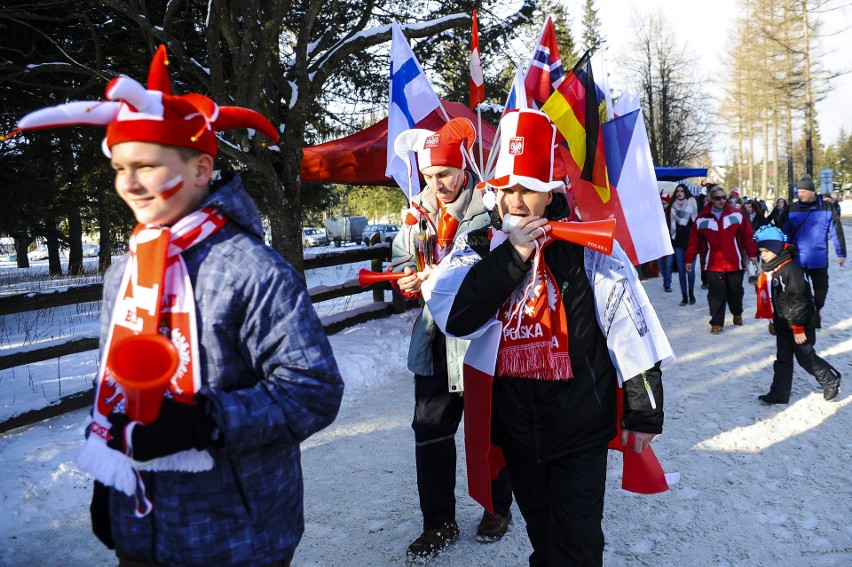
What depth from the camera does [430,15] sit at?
34.6 ft

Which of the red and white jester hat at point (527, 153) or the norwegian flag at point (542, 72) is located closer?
the red and white jester hat at point (527, 153)

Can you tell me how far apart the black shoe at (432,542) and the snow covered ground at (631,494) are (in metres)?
0.05

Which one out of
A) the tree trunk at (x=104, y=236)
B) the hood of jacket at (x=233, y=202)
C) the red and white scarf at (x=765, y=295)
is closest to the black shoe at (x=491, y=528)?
the hood of jacket at (x=233, y=202)

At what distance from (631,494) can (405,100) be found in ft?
11.4

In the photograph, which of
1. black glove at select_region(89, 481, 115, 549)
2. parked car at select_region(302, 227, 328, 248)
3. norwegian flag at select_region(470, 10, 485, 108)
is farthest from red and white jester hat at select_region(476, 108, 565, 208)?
parked car at select_region(302, 227, 328, 248)

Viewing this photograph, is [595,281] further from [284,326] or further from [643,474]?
[284,326]

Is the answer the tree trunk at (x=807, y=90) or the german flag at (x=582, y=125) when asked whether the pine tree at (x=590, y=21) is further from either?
the german flag at (x=582, y=125)

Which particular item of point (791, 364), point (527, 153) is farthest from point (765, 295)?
point (527, 153)

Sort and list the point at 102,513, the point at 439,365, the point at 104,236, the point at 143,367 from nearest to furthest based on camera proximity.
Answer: the point at 143,367 < the point at 102,513 < the point at 439,365 < the point at 104,236

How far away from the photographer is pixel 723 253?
893 centimetres

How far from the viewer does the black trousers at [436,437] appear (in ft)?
11.1

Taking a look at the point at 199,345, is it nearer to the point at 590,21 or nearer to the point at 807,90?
the point at 807,90

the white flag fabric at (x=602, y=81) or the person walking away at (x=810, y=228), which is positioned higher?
the white flag fabric at (x=602, y=81)

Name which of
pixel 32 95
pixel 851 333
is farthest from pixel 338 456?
pixel 32 95
